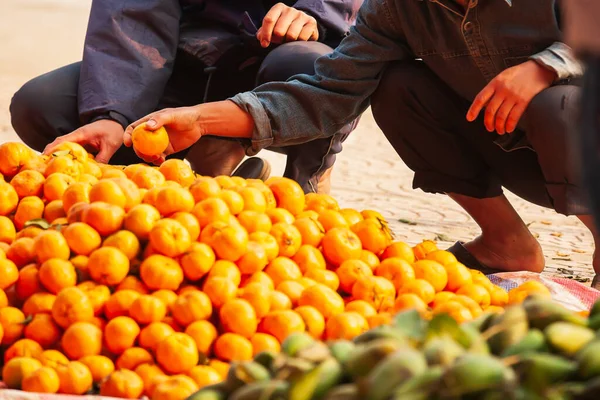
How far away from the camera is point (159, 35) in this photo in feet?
11.4

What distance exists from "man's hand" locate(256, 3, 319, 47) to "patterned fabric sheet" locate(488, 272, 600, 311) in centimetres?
128

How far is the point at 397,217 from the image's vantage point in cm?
480

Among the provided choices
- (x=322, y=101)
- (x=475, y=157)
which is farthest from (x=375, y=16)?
(x=475, y=157)

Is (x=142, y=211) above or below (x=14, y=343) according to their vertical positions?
above

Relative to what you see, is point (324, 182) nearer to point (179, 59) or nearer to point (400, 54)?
point (179, 59)

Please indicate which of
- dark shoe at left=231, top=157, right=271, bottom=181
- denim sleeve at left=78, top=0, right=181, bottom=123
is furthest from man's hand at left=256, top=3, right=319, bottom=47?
dark shoe at left=231, top=157, right=271, bottom=181

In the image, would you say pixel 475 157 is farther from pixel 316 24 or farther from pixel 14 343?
pixel 14 343

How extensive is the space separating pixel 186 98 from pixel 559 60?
5.57 ft

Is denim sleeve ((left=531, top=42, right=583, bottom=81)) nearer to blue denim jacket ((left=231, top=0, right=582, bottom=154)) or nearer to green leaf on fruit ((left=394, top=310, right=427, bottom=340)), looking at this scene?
blue denim jacket ((left=231, top=0, right=582, bottom=154))

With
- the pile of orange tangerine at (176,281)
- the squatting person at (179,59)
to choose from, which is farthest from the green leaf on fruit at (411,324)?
the squatting person at (179,59)

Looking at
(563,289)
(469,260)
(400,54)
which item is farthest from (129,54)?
(563,289)

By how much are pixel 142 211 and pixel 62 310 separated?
31 cm

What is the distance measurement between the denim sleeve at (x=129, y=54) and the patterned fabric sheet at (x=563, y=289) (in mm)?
1573

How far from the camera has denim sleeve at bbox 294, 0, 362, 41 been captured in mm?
3379
